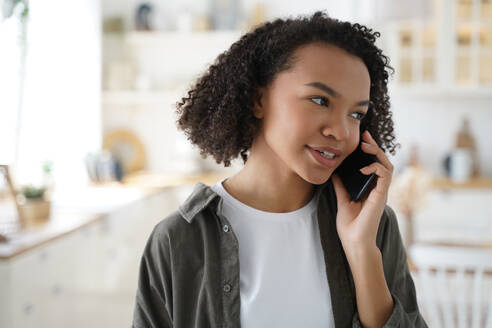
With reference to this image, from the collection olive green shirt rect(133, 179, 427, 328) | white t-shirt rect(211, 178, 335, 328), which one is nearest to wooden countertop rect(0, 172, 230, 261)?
olive green shirt rect(133, 179, 427, 328)

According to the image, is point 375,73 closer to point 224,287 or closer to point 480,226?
point 224,287

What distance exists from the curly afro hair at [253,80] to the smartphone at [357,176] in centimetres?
9

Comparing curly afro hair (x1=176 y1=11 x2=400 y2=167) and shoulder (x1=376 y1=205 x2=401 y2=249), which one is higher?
curly afro hair (x1=176 y1=11 x2=400 y2=167)

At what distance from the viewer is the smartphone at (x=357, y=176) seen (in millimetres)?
907

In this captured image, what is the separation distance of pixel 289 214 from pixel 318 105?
0.23m

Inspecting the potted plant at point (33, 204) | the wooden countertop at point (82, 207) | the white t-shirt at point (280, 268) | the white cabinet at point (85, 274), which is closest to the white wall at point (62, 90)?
the wooden countertop at point (82, 207)

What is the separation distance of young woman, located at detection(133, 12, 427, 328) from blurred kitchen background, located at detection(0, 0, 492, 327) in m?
0.90

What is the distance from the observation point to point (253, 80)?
0.90m

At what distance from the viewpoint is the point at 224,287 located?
88 cm

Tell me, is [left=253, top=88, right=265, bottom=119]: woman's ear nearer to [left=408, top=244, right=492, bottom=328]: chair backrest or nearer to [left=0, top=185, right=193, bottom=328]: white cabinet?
[left=408, top=244, right=492, bottom=328]: chair backrest

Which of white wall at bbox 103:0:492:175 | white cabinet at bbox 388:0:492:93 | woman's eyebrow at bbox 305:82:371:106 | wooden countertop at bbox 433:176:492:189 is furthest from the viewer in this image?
white wall at bbox 103:0:492:175

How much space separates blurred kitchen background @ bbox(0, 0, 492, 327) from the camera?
2.05 meters

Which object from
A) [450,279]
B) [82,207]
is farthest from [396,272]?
[82,207]

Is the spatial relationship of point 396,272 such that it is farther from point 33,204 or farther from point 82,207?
point 82,207
